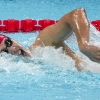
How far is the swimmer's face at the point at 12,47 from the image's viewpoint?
264 centimetres

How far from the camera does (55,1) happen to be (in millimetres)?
6488

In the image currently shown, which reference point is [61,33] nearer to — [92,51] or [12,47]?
[12,47]

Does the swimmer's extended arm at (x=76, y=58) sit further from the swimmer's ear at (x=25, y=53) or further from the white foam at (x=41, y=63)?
the swimmer's ear at (x=25, y=53)

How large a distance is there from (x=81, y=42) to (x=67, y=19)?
16.3 inches

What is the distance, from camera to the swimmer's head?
264 cm

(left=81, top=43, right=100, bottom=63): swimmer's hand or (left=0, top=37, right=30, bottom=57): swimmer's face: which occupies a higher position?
(left=81, top=43, right=100, bottom=63): swimmer's hand

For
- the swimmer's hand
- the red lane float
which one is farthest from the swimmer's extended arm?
the red lane float

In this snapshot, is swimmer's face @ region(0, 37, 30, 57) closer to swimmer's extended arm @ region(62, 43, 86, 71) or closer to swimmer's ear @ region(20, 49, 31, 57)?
swimmer's ear @ region(20, 49, 31, 57)

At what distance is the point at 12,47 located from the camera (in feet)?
8.74

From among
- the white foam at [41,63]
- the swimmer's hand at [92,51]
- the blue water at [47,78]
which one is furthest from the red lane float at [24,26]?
the swimmer's hand at [92,51]

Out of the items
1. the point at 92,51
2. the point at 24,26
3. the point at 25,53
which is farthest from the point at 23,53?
the point at 24,26

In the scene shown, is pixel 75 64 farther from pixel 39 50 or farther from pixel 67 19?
pixel 67 19

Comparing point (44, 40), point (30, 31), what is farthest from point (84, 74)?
point (30, 31)

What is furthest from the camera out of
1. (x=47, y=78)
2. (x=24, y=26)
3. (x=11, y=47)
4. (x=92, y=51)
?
(x=24, y=26)
